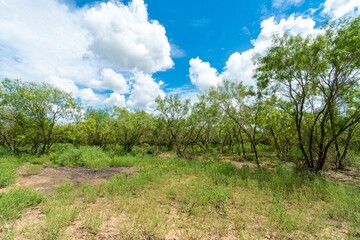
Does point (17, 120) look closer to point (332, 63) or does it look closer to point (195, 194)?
point (195, 194)

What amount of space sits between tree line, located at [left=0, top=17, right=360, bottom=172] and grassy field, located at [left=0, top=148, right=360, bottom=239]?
5.53m

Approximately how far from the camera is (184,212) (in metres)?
5.84

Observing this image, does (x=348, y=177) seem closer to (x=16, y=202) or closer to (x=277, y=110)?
(x=277, y=110)

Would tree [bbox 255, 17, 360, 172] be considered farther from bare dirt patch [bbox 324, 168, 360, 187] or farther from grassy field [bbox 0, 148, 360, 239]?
grassy field [bbox 0, 148, 360, 239]

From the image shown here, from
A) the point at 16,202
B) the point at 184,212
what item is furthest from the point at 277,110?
the point at 16,202

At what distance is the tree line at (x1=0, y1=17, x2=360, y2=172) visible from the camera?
914 centimetres

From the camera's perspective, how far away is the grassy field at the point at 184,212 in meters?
4.56

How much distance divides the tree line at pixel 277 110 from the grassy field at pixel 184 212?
18.1 feet

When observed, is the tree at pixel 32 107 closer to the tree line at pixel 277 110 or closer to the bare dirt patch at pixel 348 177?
the tree line at pixel 277 110

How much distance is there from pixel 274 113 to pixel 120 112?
1850 centimetres

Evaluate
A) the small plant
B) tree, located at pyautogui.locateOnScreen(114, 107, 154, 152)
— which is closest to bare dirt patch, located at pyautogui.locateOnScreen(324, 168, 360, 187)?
the small plant

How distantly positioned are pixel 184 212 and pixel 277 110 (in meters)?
14.4

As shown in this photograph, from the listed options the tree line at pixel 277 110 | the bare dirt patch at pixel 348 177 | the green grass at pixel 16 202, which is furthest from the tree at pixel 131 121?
the bare dirt patch at pixel 348 177

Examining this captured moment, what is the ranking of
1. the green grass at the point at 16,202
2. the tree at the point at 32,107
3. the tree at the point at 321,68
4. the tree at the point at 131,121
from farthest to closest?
the tree at the point at 131,121 → the tree at the point at 32,107 → the tree at the point at 321,68 → the green grass at the point at 16,202
